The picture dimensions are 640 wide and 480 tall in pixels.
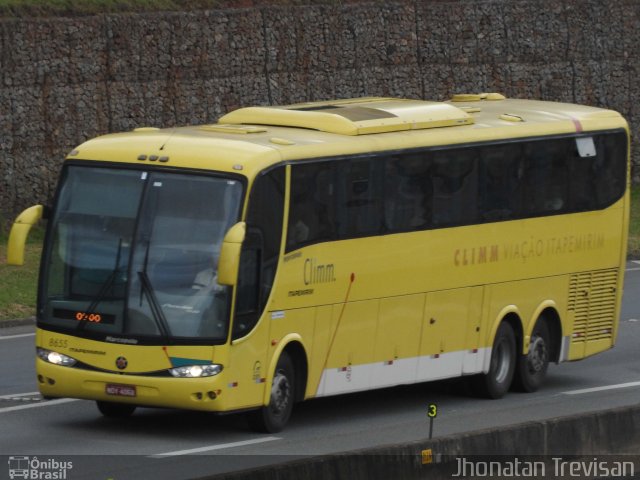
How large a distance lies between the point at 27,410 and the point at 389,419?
144 inches

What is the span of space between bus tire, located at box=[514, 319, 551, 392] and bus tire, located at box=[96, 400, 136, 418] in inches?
198

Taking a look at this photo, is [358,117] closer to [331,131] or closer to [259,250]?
[331,131]

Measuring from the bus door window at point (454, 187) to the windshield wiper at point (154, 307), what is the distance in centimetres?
403

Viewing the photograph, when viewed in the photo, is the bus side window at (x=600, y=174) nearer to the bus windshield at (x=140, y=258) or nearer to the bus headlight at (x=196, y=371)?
the bus windshield at (x=140, y=258)

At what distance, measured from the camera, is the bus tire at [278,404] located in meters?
Result: 17.5

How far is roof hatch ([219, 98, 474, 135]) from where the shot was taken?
19156mm

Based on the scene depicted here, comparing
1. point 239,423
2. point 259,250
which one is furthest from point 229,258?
point 239,423

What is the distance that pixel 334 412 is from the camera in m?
19.6

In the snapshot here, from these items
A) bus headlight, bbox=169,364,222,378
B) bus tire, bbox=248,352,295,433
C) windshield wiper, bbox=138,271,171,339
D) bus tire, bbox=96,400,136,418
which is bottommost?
bus tire, bbox=96,400,136,418

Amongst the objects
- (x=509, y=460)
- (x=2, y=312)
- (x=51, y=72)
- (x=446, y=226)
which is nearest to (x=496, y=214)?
(x=446, y=226)

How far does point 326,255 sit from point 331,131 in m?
1.60

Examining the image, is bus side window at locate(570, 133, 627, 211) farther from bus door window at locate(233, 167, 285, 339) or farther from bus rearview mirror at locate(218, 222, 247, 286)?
bus rearview mirror at locate(218, 222, 247, 286)

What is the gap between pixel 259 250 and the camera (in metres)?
17.0

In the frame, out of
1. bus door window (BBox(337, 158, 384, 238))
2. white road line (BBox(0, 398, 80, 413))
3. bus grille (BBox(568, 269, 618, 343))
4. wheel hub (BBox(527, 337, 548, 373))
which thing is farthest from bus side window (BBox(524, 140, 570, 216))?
white road line (BBox(0, 398, 80, 413))
